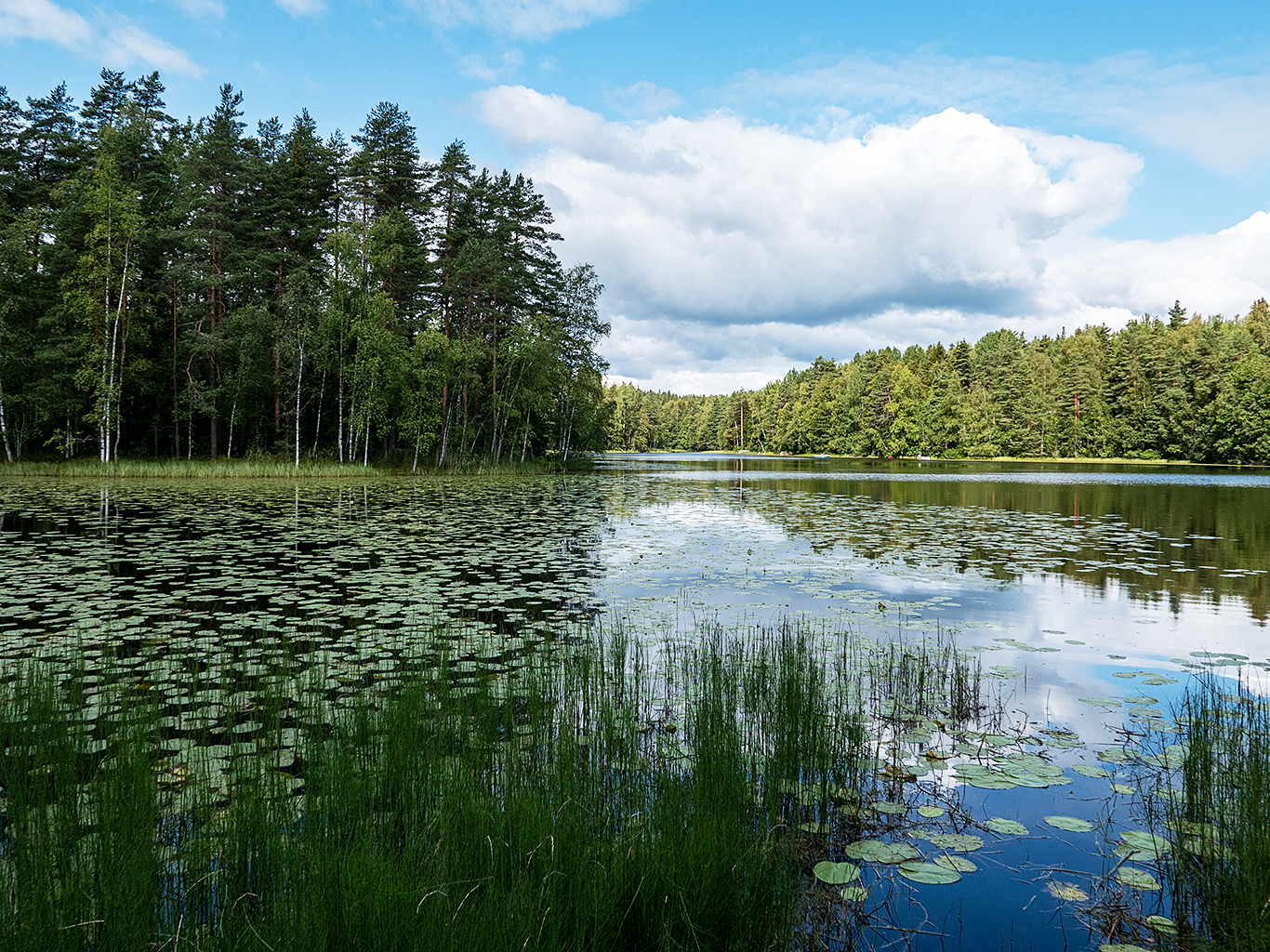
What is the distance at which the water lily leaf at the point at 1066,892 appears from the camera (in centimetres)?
288

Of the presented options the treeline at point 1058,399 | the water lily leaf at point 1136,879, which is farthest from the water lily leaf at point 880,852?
the treeline at point 1058,399

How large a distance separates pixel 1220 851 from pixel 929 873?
1.09m

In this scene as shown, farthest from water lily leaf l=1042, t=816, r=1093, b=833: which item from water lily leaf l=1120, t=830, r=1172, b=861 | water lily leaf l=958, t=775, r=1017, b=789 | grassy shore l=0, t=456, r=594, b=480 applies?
grassy shore l=0, t=456, r=594, b=480

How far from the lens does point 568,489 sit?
2823 centimetres

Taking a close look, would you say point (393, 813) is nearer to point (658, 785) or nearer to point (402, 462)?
point (658, 785)

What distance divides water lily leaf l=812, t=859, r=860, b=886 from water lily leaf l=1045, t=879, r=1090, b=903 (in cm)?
83

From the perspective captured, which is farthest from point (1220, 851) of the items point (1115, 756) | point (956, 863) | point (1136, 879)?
point (1115, 756)

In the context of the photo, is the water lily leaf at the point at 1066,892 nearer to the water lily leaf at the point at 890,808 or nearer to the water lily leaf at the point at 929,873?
the water lily leaf at the point at 929,873

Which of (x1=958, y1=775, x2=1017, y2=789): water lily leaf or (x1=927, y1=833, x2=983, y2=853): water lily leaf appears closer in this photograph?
(x1=927, y1=833, x2=983, y2=853): water lily leaf

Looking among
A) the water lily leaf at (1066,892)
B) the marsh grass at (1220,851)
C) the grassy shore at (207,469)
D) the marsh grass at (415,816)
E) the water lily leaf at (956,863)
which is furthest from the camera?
the grassy shore at (207,469)

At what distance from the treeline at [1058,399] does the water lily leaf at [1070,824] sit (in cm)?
6437

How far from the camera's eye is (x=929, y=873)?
298 cm

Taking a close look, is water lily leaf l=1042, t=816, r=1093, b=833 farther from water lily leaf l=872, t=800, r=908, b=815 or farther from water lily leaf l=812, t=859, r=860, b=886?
water lily leaf l=812, t=859, r=860, b=886

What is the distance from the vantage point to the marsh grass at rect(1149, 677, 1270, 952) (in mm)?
2455
